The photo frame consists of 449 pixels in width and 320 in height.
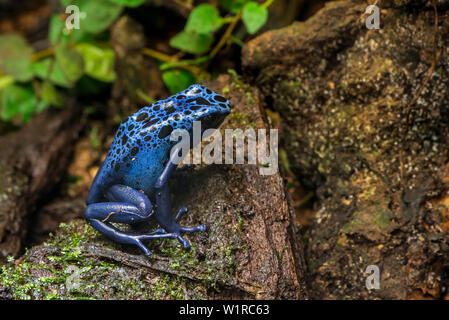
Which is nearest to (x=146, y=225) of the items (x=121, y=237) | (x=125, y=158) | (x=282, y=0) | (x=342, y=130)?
(x=121, y=237)

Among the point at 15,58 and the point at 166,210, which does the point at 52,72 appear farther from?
the point at 166,210

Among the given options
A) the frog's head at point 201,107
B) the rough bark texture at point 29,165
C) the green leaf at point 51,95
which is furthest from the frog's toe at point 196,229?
the green leaf at point 51,95

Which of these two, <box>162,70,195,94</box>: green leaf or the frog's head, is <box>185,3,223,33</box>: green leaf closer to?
<box>162,70,195,94</box>: green leaf

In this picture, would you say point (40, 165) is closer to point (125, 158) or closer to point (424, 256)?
point (125, 158)

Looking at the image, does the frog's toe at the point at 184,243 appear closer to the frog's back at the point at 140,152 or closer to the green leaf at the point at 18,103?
the frog's back at the point at 140,152

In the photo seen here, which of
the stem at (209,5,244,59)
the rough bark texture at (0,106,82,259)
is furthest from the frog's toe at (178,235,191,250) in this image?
the stem at (209,5,244,59)

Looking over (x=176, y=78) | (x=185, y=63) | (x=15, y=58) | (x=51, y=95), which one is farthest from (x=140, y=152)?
(x=15, y=58)
